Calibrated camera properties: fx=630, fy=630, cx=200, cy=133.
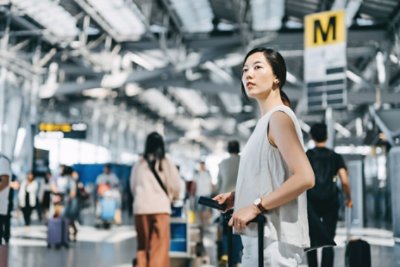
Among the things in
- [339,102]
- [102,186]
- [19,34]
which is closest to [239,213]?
[339,102]

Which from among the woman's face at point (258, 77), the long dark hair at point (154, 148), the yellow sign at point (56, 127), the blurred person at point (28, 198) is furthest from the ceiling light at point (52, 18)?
the woman's face at point (258, 77)

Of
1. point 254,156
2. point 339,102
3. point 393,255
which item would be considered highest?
point 339,102

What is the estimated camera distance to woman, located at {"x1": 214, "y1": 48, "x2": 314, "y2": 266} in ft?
7.04

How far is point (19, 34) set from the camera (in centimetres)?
2198

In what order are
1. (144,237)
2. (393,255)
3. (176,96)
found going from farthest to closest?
(176,96) < (393,255) < (144,237)

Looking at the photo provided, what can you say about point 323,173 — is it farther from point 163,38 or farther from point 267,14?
point 267,14

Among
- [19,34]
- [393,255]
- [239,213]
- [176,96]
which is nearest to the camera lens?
[239,213]

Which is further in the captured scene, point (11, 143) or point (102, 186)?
point (11, 143)

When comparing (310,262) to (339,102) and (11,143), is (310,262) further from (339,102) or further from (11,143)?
(11,143)

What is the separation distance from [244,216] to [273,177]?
19 cm

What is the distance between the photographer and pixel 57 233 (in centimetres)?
1116

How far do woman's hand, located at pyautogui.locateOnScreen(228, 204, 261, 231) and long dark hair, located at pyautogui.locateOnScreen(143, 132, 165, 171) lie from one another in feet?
13.9

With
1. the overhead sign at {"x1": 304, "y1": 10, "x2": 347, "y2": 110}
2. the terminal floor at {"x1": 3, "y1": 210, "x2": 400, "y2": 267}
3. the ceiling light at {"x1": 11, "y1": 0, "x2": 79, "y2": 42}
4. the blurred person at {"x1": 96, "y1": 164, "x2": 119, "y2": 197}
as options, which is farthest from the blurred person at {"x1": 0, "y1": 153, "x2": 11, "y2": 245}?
the ceiling light at {"x1": 11, "y1": 0, "x2": 79, "y2": 42}

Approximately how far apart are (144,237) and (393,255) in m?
5.11
